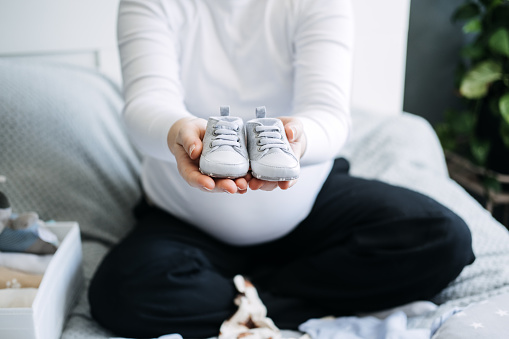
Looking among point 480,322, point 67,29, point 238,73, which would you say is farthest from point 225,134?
point 67,29

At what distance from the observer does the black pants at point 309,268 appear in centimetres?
82

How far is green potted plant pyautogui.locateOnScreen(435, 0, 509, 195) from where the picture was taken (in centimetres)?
177

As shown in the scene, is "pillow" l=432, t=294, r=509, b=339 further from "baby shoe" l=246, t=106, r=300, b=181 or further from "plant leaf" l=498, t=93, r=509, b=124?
"plant leaf" l=498, t=93, r=509, b=124

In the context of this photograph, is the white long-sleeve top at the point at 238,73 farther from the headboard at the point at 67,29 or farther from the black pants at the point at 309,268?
the headboard at the point at 67,29

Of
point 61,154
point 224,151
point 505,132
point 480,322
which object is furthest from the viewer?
point 505,132

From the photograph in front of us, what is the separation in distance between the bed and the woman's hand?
0.35 m

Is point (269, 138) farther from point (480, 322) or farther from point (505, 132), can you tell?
point (505, 132)

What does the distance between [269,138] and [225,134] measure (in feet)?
0.19

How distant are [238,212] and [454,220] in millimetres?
376

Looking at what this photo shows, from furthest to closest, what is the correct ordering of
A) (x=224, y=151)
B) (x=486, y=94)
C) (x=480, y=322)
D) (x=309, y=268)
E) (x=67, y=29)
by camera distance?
(x=486, y=94)
(x=67, y=29)
(x=309, y=268)
(x=480, y=322)
(x=224, y=151)

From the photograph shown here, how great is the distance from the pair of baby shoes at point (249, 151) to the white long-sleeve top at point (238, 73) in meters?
0.17

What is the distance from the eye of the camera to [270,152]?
62cm

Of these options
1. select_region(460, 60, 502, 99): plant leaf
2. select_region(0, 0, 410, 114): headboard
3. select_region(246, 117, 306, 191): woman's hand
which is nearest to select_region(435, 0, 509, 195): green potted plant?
select_region(460, 60, 502, 99): plant leaf

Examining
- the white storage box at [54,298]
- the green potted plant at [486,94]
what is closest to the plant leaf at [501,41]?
the green potted plant at [486,94]
